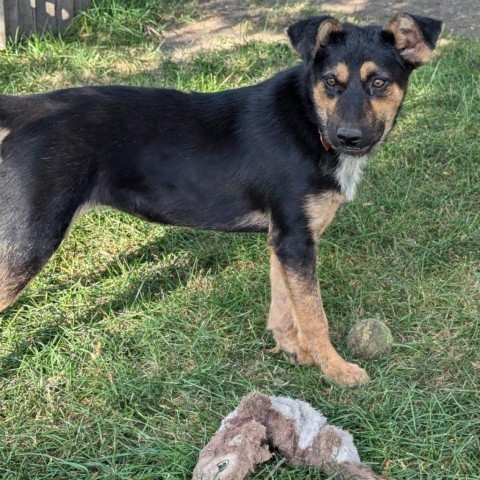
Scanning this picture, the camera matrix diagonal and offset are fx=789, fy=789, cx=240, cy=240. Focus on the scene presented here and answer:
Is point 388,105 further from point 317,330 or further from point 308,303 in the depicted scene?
point 317,330

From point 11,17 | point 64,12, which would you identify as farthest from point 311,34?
point 64,12

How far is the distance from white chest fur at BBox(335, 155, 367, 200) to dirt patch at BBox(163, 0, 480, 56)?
4226 millimetres

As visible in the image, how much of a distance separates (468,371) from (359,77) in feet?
5.64

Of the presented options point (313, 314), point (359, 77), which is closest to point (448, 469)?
point (313, 314)

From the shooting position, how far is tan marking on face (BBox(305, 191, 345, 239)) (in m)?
4.31

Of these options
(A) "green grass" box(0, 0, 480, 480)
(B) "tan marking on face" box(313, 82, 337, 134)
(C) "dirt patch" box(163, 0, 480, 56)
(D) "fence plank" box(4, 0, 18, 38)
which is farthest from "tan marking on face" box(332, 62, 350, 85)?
(D) "fence plank" box(4, 0, 18, 38)

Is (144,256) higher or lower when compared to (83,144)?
lower

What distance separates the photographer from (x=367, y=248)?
215 inches

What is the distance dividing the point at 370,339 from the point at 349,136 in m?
1.19

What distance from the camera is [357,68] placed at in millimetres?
4137

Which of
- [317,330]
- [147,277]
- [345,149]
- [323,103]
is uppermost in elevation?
[323,103]

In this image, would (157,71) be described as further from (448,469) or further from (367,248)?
(448,469)

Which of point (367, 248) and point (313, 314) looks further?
point (367, 248)

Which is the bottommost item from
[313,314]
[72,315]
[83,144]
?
[72,315]
